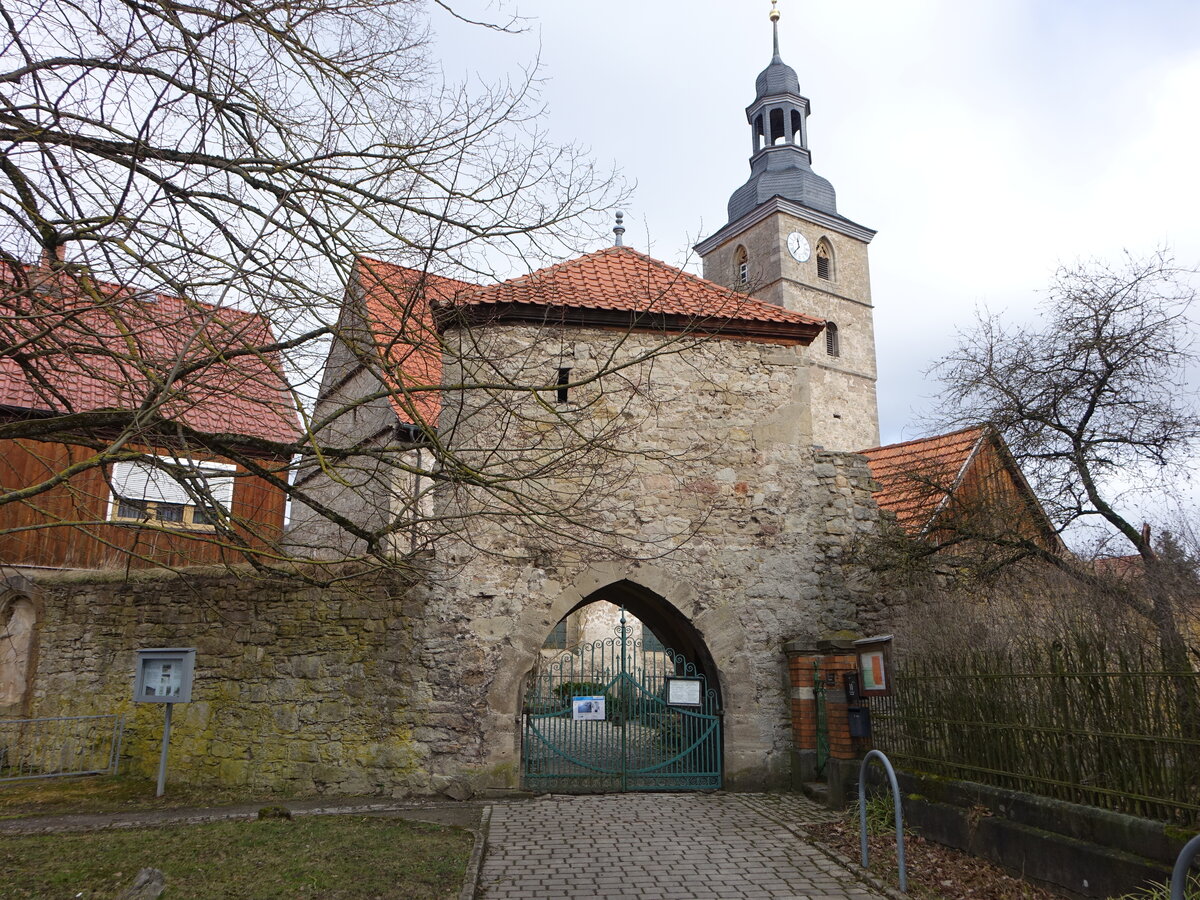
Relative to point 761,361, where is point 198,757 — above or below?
below

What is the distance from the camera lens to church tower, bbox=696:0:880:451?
109 ft

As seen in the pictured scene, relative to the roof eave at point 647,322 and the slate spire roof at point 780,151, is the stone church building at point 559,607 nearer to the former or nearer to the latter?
the roof eave at point 647,322

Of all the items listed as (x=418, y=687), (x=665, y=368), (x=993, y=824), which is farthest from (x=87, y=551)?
(x=993, y=824)

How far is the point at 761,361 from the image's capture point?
10648mm

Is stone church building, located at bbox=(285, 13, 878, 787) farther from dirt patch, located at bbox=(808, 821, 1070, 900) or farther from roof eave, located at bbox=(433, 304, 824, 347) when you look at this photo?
dirt patch, located at bbox=(808, 821, 1070, 900)

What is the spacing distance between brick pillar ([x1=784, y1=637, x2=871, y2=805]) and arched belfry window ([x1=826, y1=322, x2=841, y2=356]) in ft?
86.6

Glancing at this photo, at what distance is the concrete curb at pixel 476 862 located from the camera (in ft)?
17.8

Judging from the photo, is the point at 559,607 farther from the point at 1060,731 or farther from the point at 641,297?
the point at 1060,731

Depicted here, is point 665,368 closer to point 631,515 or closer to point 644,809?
point 631,515

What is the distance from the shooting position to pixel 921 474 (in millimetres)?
11398

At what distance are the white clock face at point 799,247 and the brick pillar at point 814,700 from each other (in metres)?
27.1

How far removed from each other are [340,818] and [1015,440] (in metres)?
8.72

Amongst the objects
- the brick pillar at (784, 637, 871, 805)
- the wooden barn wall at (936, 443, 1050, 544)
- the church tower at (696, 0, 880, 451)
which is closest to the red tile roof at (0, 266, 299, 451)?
the brick pillar at (784, 637, 871, 805)

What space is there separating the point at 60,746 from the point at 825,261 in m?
32.7
